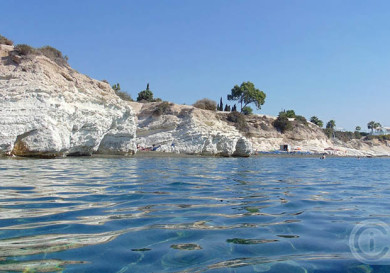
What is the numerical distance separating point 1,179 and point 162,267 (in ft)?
22.4

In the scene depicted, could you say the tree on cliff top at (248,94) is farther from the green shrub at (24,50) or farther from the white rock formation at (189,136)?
the green shrub at (24,50)

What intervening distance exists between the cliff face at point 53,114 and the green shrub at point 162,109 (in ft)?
49.8

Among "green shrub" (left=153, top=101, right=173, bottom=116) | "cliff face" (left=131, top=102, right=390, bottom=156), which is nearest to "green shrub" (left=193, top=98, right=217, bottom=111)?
"cliff face" (left=131, top=102, right=390, bottom=156)

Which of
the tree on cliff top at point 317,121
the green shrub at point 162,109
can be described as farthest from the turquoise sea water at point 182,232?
the tree on cliff top at point 317,121

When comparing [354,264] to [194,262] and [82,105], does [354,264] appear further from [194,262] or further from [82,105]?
[82,105]

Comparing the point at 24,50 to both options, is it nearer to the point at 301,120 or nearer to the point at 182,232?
the point at 182,232

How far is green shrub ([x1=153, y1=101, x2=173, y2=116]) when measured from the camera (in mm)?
40281

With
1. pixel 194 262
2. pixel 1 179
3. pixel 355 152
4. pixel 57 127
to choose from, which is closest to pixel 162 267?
pixel 194 262

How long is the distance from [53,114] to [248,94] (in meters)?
56.7

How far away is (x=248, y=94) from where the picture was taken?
70.6m

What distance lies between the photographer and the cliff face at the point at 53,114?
16.6 metres

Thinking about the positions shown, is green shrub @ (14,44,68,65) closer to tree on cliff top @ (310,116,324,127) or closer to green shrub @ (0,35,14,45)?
green shrub @ (0,35,14,45)

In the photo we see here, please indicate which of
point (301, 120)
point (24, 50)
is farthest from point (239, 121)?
point (24, 50)

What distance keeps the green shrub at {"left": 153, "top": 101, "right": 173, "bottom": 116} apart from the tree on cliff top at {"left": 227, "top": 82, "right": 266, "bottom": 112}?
32.4 meters
